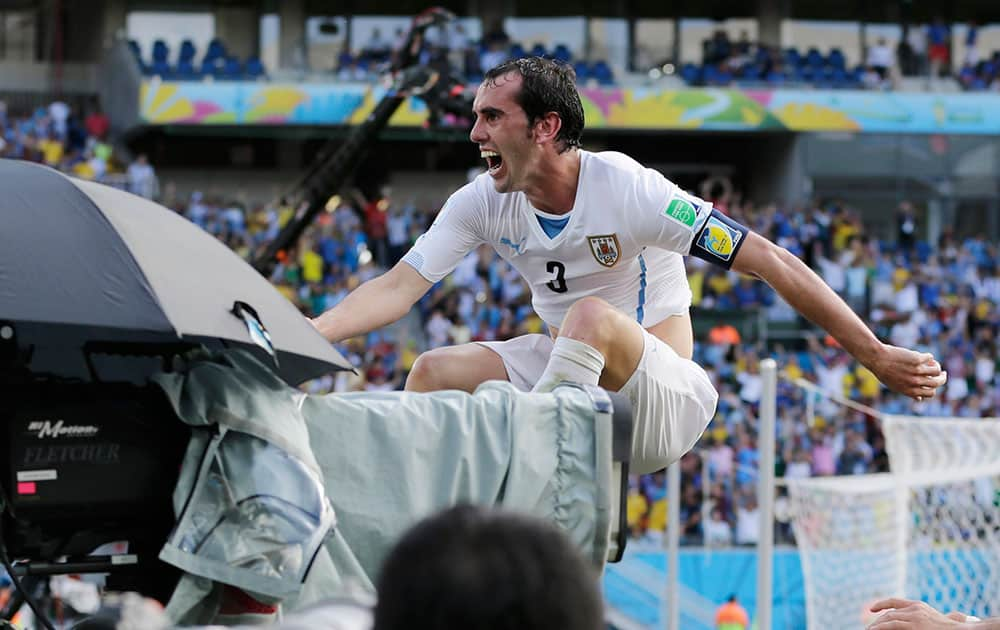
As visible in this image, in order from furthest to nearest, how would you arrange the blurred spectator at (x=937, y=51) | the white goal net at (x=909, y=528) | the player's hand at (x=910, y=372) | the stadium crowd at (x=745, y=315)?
the blurred spectator at (x=937, y=51), the stadium crowd at (x=745, y=315), the white goal net at (x=909, y=528), the player's hand at (x=910, y=372)

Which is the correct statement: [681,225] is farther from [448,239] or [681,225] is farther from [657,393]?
[448,239]

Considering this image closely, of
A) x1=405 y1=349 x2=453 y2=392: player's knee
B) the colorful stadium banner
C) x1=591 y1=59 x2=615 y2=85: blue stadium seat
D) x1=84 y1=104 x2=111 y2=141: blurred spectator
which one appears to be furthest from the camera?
x1=591 y1=59 x2=615 y2=85: blue stadium seat

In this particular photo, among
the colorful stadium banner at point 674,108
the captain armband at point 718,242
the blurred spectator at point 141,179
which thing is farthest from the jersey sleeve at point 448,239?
the colorful stadium banner at point 674,108

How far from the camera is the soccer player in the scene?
15.0 ft

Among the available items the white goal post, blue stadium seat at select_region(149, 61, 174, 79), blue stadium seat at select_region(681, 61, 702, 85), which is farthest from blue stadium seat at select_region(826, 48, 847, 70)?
the white goal post

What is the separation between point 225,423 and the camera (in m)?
3.01

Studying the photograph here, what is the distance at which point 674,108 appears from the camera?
29672 mm

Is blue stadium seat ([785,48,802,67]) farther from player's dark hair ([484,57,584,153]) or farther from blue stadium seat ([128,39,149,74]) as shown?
player's dark hair ([484,57,584,153])

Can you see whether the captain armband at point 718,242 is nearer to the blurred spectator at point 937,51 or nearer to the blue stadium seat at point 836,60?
the blue stadium seat at point 836,60

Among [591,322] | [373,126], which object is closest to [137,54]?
[373,126]

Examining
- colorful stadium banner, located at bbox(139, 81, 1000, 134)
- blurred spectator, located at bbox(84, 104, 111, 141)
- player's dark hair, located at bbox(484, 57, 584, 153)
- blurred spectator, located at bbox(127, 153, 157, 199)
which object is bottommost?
blurred spectator, located at bbox(127, 153, 157, 199)

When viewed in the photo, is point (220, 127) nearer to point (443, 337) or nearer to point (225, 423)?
point (443, 337)

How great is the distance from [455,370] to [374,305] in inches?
12.8

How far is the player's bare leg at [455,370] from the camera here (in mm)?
4949
